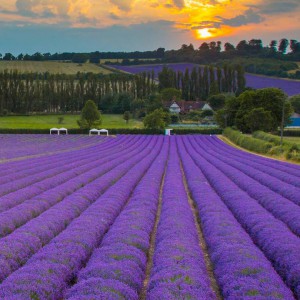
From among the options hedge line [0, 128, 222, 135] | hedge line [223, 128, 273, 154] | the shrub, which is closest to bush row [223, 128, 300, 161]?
hedge line [223, 128, 273, 154]

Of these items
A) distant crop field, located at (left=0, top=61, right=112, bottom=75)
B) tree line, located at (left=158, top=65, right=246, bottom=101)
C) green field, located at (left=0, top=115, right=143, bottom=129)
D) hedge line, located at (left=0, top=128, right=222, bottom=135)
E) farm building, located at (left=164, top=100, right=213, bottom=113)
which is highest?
distant crop field, located at (left=0, top=61, right=112, bottom=75)

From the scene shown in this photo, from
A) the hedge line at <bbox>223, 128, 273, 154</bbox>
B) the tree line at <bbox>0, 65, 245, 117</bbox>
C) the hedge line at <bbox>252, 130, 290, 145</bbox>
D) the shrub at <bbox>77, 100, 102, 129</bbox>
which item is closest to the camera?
the hedge line at <bbox>252, 130, 290, 145</bbox>

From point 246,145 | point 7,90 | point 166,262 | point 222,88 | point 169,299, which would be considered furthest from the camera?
point 222,88

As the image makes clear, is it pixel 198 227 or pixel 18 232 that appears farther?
pixel 198 227

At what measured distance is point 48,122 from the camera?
102 metres

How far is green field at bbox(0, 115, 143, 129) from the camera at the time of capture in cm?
9375

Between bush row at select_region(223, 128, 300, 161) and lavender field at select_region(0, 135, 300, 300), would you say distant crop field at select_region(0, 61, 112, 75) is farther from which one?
lavender field at select_region(0, 135, 300, 300)

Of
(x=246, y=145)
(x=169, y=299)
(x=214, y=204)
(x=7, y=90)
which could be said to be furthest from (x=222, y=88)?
(x=169, y=299)

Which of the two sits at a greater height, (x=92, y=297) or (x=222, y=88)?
(x=222, y=88)

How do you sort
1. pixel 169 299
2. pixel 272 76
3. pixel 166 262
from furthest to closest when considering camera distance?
pixel 272 76 → pixel 166 262 → pixel 169 299

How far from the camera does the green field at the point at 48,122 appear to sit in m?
93.8

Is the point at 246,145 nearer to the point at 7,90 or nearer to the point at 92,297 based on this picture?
the point at 92,297

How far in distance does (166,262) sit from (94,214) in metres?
5.12

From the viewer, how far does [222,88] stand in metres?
142
